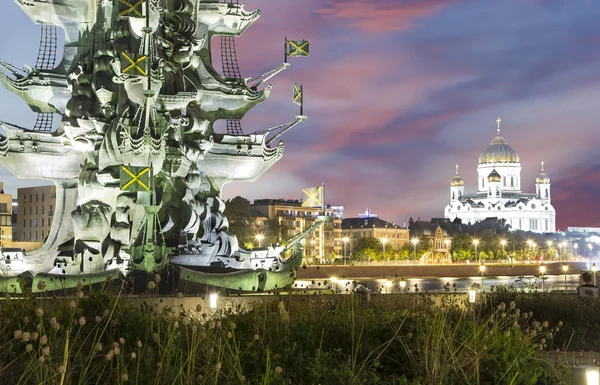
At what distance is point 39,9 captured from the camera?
164 feet

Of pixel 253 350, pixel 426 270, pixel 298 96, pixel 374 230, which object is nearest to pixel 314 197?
pixel 298 96

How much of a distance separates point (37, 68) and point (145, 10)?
36.4 feet

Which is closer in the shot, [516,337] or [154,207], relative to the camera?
[516,337]

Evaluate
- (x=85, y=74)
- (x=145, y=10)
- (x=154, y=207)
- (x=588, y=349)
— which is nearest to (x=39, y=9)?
(x=85, y=74)

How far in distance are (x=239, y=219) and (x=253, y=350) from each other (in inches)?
3758

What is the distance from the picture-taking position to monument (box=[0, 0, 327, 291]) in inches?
1586

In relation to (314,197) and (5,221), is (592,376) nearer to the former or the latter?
(314,197)

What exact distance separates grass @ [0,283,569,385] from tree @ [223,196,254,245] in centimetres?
8418

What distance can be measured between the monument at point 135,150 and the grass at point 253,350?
1034 inches

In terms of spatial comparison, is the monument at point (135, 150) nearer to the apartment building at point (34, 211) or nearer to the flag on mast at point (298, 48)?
the flag on mast at point (298, 48)

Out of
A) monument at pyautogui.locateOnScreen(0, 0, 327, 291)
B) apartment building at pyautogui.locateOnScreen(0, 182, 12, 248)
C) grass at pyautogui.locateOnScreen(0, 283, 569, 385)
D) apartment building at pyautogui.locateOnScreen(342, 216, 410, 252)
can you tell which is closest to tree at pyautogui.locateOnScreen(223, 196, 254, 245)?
apartment building at pyautogui.locateOnScreen(0, 182, 12, 248)

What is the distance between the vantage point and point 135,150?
39.9 meters

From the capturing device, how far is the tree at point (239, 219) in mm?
100300

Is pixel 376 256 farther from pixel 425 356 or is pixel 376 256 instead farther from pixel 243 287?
pixel 425 356
